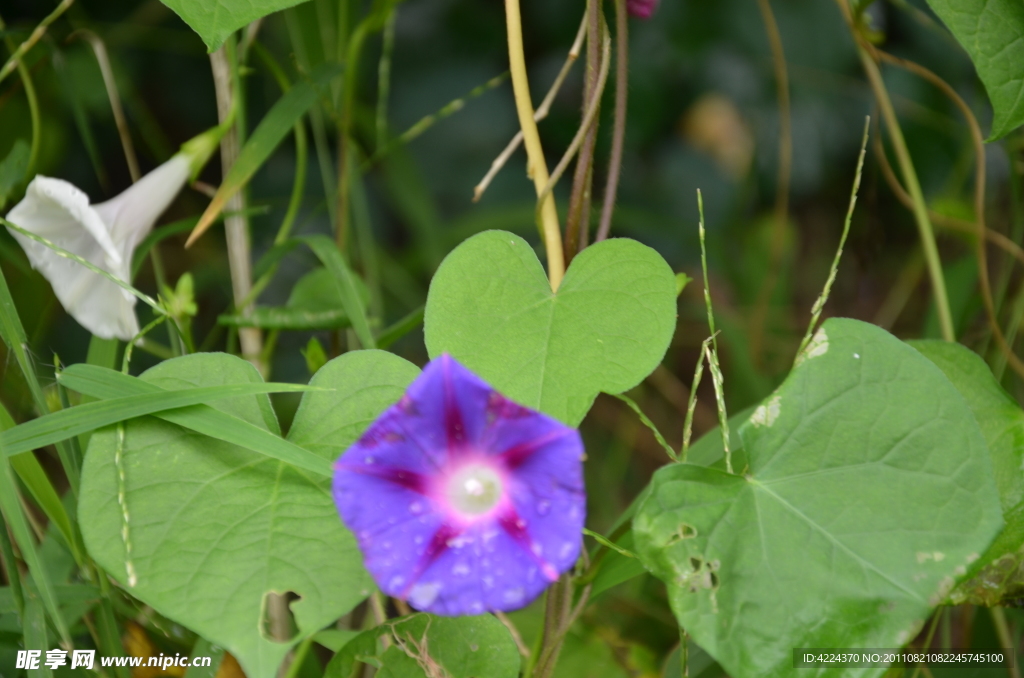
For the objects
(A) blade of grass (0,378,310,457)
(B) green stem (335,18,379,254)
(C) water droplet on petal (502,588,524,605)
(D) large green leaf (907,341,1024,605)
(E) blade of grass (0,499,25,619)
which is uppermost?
(B) green stem (335,18,379,254)

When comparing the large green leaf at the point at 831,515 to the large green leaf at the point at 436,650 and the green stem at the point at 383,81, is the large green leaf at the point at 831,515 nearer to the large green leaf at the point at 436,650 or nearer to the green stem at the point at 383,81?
the large green leaf at the point at 436,650

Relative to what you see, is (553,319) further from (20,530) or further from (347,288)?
(20,530)

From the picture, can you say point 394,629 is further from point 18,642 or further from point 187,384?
point 18,642

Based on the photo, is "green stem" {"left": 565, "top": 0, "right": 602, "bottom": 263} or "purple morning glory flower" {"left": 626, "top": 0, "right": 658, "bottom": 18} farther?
"purple morning glory flower" {"left": 626, "top": 0, "right": 658, "bottom": 18}

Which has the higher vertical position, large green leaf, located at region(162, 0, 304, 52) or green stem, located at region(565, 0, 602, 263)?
large green leaf, located at region(162, 0, 304, 52)

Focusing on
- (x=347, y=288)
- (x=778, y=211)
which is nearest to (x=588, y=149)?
(x=347, y=288)

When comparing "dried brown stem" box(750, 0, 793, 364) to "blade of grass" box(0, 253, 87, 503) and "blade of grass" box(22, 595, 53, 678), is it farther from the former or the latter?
"blade of grass" box(22, 595, 53, 678)

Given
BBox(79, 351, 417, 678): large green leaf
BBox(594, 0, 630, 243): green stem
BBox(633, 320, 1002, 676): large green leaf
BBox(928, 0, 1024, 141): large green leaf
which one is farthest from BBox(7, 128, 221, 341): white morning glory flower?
BBox(928, 0, 1024, 141): large green leaf
